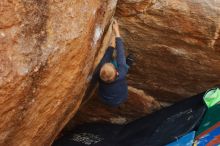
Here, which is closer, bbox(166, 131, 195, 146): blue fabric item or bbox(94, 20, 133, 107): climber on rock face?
bbox(94, 20, 133, 107): climber on rock face

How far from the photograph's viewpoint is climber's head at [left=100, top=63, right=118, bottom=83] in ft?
14.7

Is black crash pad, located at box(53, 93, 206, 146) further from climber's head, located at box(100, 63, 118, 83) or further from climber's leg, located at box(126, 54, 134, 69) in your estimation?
climber's head, located at box(100, 63, 118, 83)

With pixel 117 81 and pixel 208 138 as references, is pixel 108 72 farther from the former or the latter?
pixel 208 138

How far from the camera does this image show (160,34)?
497 centimetres

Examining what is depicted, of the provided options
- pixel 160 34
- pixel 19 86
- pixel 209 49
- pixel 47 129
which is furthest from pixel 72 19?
pixel 209 49

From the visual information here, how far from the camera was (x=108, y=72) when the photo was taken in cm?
448

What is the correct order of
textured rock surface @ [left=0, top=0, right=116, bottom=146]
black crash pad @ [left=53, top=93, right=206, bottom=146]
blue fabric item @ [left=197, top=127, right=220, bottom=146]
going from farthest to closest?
black crash pad @ [left=53, top=93, right=206, bottom=146]
blue fabric item @ [left=197, top=127, right=220, bottom=146]
textured rock surface @ [left=0, top=0, right=116, bottom=146]

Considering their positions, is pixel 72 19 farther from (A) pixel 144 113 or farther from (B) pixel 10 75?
(A) pixel 144 113

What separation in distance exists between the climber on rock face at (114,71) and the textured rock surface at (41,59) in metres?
0.31

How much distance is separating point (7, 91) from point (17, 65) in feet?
0.70

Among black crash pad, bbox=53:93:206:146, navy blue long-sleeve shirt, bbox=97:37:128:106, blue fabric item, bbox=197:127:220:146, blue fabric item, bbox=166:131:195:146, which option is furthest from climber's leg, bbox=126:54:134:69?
blue fabric item, bbox=197:127:220:146

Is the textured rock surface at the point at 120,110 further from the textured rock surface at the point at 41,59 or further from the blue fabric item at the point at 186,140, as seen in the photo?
the textured rock surface at the point at 41,59

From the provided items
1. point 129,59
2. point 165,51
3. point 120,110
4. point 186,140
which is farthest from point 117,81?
Answer: point 120,110

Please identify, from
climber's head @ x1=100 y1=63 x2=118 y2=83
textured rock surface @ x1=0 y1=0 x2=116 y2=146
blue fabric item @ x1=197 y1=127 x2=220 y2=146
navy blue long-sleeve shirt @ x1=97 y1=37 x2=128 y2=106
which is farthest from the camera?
blue fabric item @ x1=197 y1=127 x2=220 y2=146
